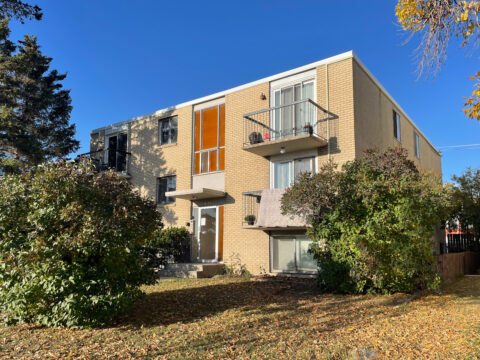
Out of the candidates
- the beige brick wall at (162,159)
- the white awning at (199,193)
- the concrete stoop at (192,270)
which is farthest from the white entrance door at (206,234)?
the concrete stoop at (192,270)

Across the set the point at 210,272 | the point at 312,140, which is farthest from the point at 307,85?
the point at 210,272

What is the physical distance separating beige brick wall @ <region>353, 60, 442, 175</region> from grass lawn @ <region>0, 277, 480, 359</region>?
6.22 m

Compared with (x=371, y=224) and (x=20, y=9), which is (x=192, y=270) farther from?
(x=20, y=9)

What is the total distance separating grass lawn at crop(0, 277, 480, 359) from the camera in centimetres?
522

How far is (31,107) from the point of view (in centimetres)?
2033

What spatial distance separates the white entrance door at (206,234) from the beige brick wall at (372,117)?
6661 millimetres

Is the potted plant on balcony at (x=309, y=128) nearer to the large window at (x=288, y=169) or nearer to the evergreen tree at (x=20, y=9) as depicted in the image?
the large window at (x=288, y=169)

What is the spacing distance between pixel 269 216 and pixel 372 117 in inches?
225

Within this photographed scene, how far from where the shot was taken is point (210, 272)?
14477mm

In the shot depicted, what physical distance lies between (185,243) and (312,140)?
7.24 m

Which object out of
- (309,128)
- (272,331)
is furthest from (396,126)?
(272,331)

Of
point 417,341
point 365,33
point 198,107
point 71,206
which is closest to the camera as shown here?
point 417,341

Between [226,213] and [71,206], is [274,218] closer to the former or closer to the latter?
[226,213]

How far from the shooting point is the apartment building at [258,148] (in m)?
13.3
